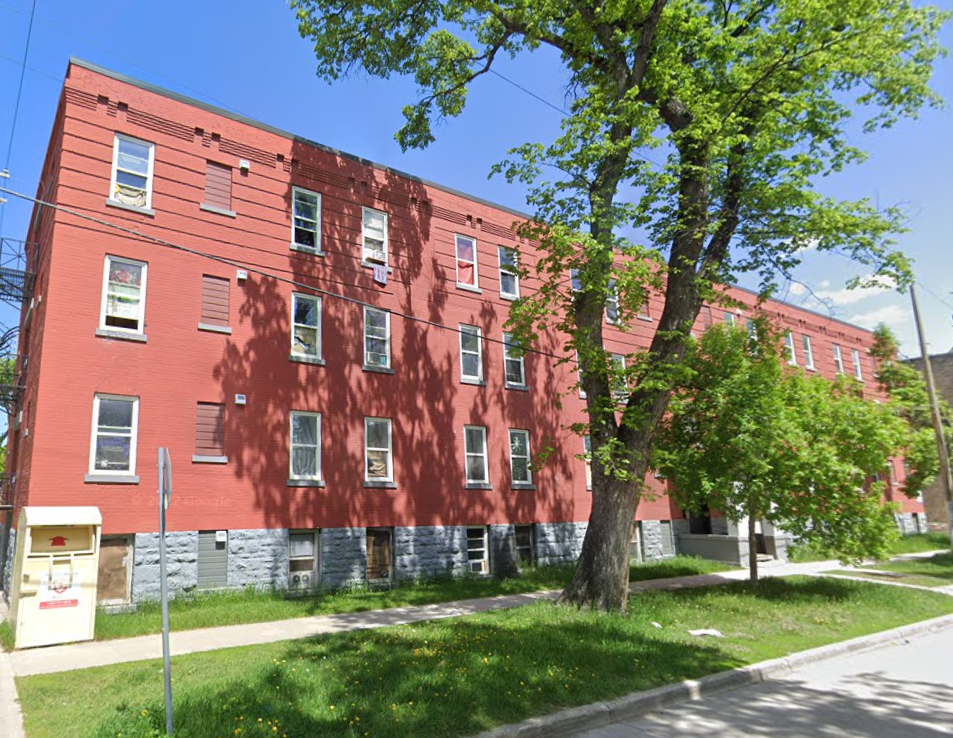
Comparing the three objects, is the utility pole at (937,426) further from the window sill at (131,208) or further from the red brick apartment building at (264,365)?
the window sill at (131,208)

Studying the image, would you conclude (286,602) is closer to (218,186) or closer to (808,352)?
(218,186)

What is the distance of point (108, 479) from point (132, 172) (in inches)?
286

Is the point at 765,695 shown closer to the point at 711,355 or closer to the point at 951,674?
the point at 951,674

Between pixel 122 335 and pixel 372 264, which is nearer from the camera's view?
pixel 122 335

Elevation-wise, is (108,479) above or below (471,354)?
below

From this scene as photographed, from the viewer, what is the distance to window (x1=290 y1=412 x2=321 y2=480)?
16172 mm

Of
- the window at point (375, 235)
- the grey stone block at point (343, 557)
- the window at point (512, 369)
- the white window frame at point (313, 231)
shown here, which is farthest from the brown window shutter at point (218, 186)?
the window at point (512, 369)

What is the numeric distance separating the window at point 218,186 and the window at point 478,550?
37.9 feet

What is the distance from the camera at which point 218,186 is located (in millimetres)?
16344

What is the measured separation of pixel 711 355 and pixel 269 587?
12397mm

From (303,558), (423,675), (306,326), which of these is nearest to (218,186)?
(306,326)

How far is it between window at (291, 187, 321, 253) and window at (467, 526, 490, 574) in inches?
381

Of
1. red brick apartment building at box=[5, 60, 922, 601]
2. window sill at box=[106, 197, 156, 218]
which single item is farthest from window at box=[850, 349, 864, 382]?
window sill at box=[106, 197, 156, 218]

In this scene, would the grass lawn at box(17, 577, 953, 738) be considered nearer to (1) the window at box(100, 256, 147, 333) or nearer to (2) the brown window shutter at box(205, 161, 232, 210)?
(1) the window at box(100, 256, 147, 333)
